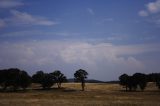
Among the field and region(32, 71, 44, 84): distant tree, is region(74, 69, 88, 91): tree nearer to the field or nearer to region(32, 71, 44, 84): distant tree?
region(32, 71, 44, 84): distant tree

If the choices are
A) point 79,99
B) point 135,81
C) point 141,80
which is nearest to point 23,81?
point 135,81

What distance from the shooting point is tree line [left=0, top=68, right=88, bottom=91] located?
5561 inches

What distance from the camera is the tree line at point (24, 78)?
463 feet

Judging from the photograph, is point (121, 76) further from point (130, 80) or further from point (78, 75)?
point (78, 75)

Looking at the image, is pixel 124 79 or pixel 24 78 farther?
pixel 124 79

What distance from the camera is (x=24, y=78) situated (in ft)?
461

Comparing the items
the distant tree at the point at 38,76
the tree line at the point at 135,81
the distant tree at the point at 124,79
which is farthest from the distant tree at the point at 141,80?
the distant tree at the point at 38,76

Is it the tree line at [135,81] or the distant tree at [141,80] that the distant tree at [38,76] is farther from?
the distant tree at [141,80]

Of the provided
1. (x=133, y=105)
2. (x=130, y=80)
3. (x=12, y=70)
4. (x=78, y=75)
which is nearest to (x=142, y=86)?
(x=130, y=80)

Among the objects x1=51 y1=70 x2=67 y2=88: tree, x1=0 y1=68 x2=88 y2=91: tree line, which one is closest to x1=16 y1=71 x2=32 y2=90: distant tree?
x1=0 y1=68 x2=88 y2=91: tree line

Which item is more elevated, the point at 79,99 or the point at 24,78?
the point at 24,78

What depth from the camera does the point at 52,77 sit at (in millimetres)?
157500

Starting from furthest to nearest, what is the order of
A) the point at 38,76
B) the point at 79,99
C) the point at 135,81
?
the point at 38,76, the point at 135,81, the point at 79,99

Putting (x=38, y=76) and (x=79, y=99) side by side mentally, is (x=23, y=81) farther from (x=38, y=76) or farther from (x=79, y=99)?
(x=79, y=99)
